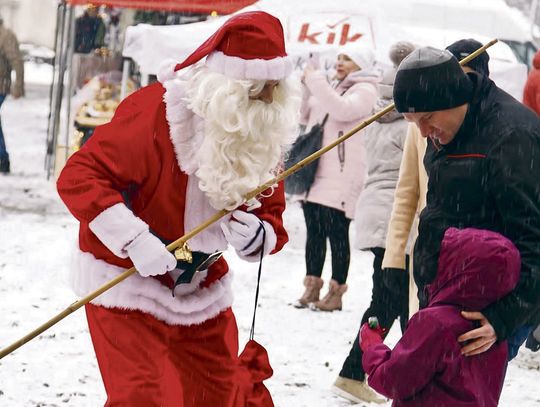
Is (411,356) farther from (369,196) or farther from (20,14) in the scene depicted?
(20,14)

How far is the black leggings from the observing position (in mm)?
7266

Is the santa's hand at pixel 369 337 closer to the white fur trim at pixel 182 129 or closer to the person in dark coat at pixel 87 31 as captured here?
the white fur trim at pixel 182 129

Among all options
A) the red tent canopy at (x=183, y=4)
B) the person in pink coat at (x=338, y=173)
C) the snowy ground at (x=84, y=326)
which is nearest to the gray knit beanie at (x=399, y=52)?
the person in pink coat at (x=338, y=173)

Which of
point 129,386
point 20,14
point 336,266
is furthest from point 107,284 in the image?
A: point 20,14

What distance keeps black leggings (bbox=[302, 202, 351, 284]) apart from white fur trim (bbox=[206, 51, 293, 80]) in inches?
146

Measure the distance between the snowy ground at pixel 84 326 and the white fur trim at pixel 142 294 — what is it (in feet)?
5.08

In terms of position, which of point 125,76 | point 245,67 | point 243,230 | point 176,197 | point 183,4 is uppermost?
point 245,67

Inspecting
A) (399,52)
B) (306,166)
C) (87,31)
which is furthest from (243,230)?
(87,31)

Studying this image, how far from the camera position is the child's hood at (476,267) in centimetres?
294

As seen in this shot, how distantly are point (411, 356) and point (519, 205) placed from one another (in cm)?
54

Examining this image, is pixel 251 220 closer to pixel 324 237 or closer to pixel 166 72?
pixel 166 72

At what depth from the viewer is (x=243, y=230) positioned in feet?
12.2

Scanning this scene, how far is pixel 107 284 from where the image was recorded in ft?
11.3

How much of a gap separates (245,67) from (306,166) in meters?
3.76
